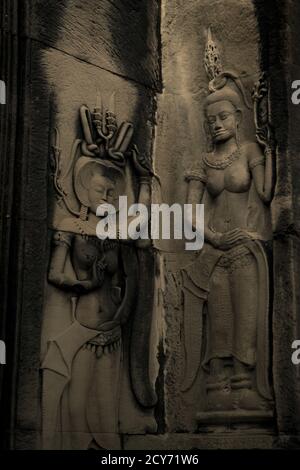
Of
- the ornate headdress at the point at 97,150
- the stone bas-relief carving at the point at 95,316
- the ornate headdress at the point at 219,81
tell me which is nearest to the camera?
the stone bas-relief carving at the point at 95,316

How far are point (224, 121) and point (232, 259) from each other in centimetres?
98

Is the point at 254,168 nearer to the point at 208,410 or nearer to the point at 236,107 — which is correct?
the point at 236,107

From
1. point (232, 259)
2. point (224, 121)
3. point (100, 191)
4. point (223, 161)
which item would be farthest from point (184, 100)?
point (232, 259)

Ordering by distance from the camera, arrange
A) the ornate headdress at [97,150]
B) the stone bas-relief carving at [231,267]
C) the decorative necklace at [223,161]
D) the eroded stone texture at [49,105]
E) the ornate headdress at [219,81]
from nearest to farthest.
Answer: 1. the eroded stone texture at [49,105]
2. the stone bas-relief carving at [231,267]
3. the ornate headdress at [97,150]
4. the decorative necklace at [223,161]
5. the ornate headdress at [219,81]

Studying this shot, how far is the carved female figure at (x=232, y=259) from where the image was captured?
6.27 m

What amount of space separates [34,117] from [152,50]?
131 cm

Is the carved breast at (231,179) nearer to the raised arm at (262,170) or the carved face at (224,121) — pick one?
the raised arm at (262,170)

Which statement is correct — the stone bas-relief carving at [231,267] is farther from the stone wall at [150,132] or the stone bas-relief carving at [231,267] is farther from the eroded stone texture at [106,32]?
the eroded stone texture at [106,32]

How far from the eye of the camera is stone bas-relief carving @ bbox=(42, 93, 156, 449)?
6.11 meters

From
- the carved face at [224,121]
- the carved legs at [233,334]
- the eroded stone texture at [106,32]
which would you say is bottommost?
the carved legs at [233,334]

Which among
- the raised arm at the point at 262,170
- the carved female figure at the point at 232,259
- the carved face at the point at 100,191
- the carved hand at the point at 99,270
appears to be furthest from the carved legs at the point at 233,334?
the carved face at the point at 100,191

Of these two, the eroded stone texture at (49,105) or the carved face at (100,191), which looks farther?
the carved face at (100,191)

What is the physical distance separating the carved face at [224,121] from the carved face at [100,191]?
0.80 m

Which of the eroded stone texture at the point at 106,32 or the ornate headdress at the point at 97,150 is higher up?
the eroded stone texture at the point at 106,32
